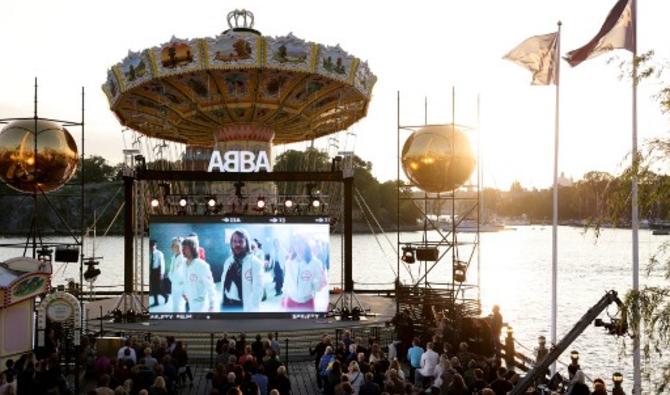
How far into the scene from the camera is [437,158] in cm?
2267

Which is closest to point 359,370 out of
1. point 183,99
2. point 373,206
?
point 183,99

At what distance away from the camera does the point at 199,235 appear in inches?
951

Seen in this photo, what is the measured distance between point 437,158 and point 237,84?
8526 mm

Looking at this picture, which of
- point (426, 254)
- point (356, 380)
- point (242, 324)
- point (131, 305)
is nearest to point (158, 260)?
point (131, 305)

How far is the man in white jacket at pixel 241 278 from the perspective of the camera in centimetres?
2397

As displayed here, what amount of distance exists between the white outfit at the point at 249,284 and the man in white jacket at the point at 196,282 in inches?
18.7

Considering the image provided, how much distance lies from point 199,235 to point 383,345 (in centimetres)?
754

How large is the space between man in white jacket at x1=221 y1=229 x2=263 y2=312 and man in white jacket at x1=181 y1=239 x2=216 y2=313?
473mm

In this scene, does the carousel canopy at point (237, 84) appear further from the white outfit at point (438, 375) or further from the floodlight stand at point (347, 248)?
the white outfit at point (438, 375)

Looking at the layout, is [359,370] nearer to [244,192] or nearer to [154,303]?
[154,303]

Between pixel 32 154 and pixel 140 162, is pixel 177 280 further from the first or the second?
pixel 32 154

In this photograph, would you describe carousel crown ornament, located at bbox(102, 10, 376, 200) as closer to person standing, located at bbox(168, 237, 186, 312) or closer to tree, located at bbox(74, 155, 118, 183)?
person standing, located at bbox(168, 237, 186, 312)

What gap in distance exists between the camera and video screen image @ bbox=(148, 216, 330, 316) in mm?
23859

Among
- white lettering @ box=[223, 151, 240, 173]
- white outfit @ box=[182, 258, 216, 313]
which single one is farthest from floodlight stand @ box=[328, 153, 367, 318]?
white lettering @ box=[223, 151, 240, 173]
